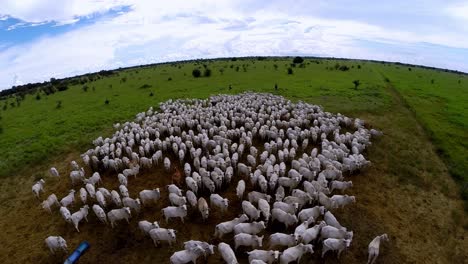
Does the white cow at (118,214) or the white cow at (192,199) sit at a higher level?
the white cow at (192,199)

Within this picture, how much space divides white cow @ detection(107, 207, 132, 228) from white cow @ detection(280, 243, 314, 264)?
576cm

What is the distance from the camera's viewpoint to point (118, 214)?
1291 centimetres

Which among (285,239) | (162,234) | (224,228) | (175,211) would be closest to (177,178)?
(175,211)

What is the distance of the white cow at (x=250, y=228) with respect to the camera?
11.7 m

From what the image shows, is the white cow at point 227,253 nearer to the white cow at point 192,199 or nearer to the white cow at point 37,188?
the white cow at point 192,199

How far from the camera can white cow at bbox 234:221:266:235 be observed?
1167cm

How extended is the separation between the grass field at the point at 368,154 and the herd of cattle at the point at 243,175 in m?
0.77

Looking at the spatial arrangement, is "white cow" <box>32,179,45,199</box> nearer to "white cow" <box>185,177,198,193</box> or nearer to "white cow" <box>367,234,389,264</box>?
"white cow" <box>185,177,198,193</box>

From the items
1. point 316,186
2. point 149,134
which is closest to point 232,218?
point 316,186

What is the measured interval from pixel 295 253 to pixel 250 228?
Answer: 1.78 meters

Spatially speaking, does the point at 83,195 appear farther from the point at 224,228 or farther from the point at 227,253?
the point at 227,253

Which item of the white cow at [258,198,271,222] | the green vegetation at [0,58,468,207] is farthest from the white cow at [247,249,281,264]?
the green vegetation at [0,58,468,207]

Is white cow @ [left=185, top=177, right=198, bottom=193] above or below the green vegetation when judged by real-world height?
below

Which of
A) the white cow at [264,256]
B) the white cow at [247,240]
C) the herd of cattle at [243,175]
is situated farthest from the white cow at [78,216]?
the white cow at [264,256]
